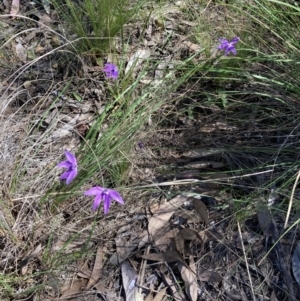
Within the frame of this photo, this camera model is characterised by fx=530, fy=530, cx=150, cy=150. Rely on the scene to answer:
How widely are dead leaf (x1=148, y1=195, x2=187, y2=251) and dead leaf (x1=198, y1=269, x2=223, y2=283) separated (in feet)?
0.48

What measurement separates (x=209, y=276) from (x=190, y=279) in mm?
64

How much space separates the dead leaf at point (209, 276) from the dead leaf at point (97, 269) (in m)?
0.31

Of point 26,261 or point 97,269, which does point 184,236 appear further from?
point 26,261

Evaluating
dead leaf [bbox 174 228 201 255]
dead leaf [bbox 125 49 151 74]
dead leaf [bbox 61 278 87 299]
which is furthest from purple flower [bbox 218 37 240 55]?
dead leaf [bbox 61 278 87 299]

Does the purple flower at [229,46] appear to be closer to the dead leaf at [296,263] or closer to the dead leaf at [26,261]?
the dead leaf at [296,263]

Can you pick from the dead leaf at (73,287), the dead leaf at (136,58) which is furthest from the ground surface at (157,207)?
the dead leaf at (136,58)

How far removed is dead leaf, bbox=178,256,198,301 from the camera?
5.33 feet

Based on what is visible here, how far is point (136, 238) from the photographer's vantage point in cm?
174

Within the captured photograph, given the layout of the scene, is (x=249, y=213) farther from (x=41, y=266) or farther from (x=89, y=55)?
(x=89, y=55)

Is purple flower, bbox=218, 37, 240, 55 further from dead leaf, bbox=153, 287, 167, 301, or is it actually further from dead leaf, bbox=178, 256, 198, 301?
dead leaf, bbox=153, 287, 167, 301

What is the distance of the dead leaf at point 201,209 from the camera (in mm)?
1772

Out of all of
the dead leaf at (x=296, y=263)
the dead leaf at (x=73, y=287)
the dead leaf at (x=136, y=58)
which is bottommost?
the dead leaf at (x=73, y=287)

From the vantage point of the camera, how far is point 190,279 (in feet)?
5.41

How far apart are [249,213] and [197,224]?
0.18 metres
